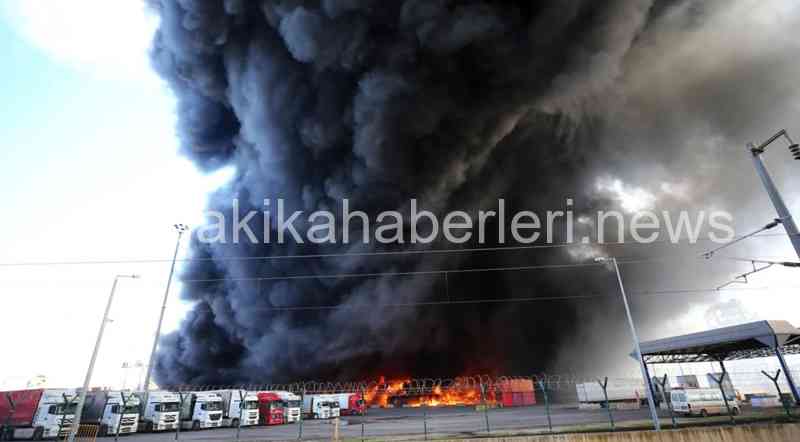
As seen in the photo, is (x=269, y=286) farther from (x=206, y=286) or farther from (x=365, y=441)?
(x=365, y=441)

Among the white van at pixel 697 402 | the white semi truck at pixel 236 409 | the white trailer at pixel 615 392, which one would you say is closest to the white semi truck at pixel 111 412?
the white semi truck at pixel 236 409

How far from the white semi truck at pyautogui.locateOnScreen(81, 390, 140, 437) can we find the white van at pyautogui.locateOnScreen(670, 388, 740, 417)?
31567 millimetres

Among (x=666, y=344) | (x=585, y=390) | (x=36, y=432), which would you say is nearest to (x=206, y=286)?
(x=36, y=432)

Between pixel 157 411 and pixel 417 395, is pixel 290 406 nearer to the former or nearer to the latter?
pixel 157 411

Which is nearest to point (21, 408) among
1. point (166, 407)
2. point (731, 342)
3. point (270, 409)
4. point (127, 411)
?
point (127, 411)

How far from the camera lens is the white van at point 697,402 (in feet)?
74.1

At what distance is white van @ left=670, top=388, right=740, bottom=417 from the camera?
22.6 m

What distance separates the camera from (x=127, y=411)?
24.0 meters

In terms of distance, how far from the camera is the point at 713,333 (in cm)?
2183

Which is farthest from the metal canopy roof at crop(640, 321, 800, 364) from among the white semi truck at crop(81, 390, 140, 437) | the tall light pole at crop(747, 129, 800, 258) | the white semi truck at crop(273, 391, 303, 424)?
the white semi truck at crop(81, 390, 140, 437)

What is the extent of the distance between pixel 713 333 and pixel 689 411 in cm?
466

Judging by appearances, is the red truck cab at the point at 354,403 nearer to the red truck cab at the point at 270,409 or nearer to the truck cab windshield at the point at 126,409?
the red truck cab at the point at 270,409

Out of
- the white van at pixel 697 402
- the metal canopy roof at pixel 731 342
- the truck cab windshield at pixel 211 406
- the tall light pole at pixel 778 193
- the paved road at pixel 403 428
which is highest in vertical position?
the tall light pole at pixel 778 193

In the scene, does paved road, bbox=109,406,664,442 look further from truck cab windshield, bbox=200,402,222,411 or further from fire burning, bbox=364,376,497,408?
fire burning, bbox=364,376,497,408
